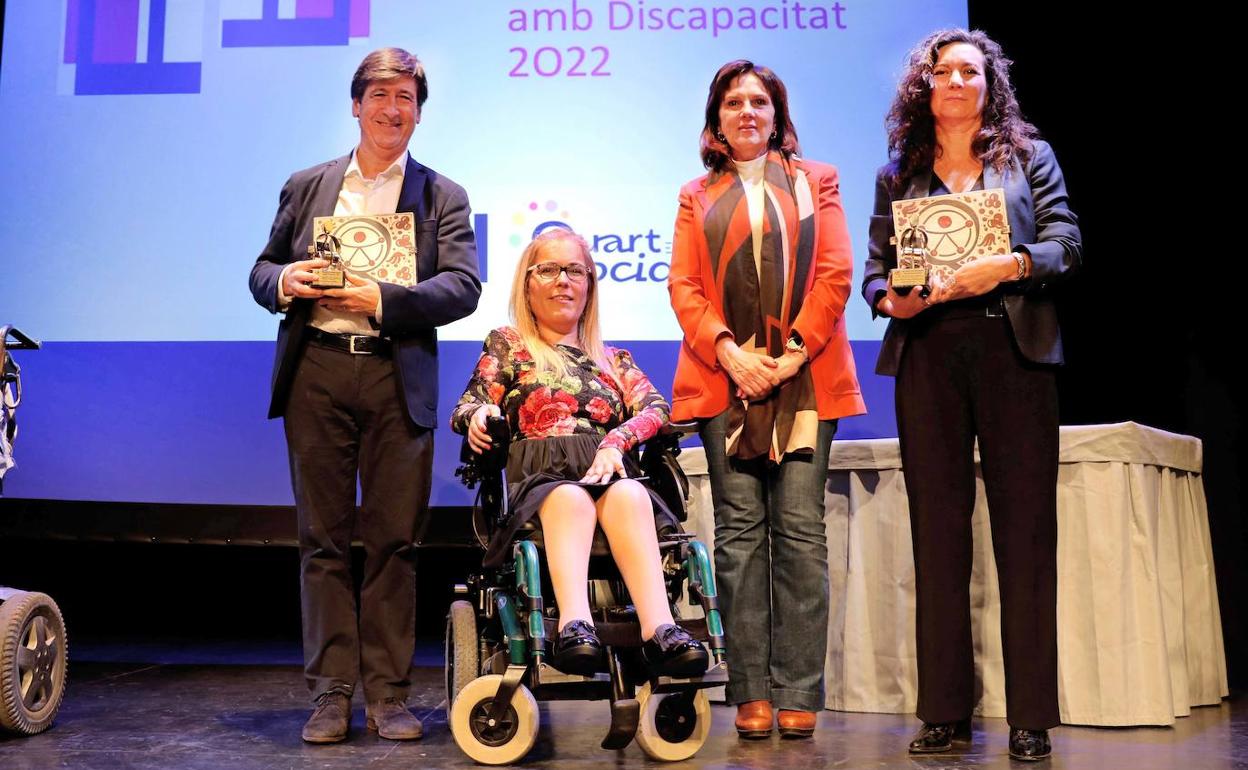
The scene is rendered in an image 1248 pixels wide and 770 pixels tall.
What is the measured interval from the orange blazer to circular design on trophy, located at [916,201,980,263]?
0.28 m

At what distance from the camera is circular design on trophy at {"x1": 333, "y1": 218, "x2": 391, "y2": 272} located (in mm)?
2518

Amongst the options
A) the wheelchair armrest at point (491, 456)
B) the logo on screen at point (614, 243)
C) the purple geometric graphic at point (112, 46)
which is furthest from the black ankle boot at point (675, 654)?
the purple geometric graphic at point (112, 46)

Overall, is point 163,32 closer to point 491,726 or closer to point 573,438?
point 573,438

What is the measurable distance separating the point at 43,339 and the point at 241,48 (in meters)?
1.31

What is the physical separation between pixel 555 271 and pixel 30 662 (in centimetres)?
148

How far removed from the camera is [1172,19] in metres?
4.08

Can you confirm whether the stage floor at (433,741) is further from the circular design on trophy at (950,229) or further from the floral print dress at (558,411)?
the circular design on trophy at (950,229)

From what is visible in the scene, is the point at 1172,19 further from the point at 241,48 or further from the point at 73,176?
the point at 73,176

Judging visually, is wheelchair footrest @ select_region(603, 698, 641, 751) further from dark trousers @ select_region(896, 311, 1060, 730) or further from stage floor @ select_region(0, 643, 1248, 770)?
dark trousers @ select_region(896, 311, 1060, 730)

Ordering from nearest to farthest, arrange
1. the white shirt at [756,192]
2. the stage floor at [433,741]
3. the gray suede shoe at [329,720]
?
the stage floor at [433,741] < the gray suede shoe at [329,720] < the white shirt at [756,192]

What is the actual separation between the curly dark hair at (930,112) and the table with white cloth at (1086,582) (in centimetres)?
79

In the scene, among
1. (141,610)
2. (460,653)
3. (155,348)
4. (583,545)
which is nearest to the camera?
(583,545)

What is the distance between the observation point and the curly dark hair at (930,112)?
94.0 inches

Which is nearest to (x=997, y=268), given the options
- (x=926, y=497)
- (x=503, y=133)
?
(x=926, y=497)
